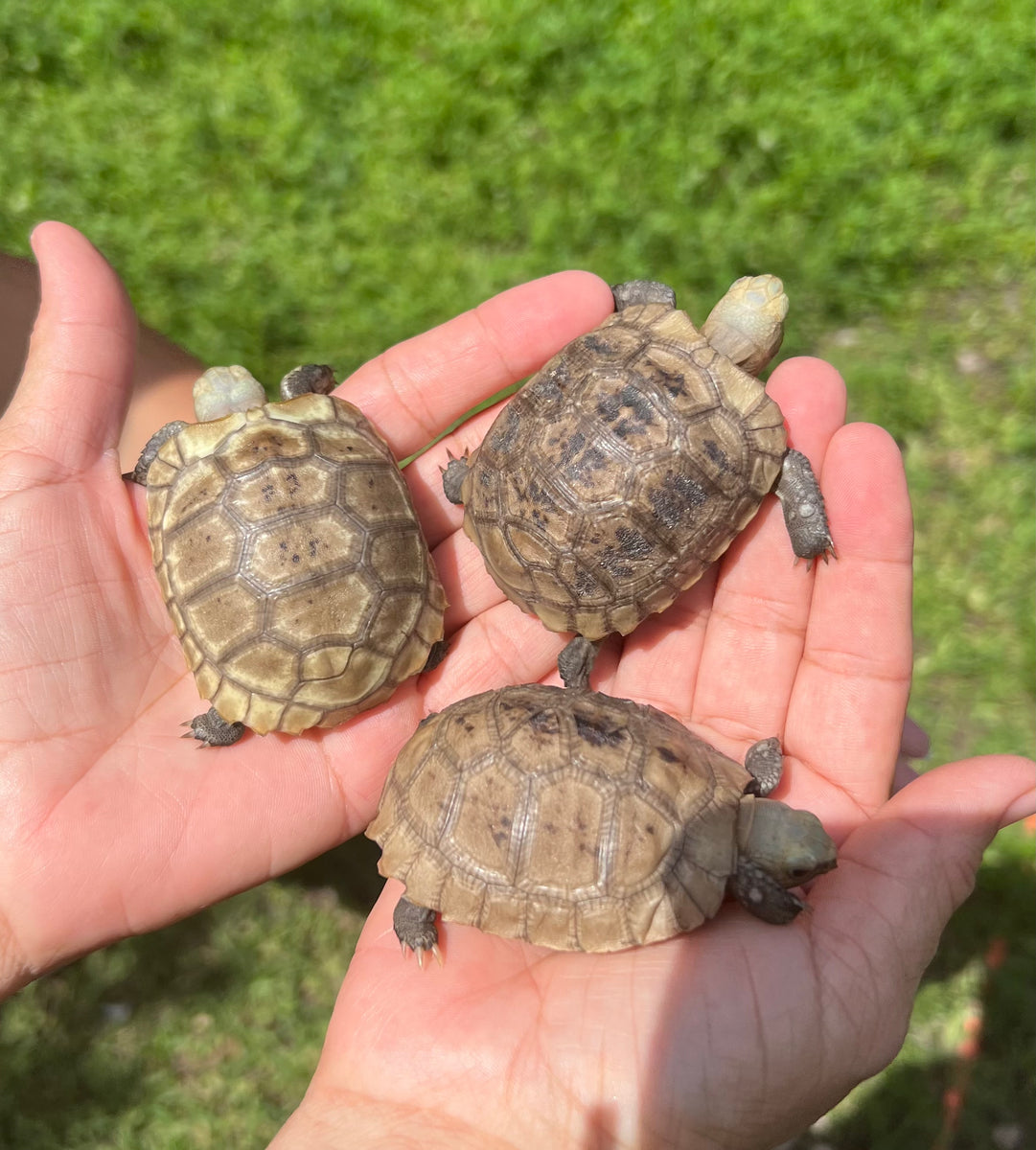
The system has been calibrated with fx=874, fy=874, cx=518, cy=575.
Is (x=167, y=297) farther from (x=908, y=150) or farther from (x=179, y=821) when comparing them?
(x=908, y=150)

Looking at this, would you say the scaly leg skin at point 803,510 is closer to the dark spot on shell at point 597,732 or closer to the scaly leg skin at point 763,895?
the dark spot on shell at point 597,732

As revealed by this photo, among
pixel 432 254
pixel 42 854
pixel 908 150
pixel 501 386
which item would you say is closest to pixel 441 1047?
pixel 42 854

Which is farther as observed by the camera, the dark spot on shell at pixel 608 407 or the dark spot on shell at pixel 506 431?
the dark spot on shell at pixel 506 431

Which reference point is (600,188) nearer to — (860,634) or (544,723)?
(860,634)

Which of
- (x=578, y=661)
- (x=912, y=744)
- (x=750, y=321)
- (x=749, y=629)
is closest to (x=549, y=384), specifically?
(x=750, y=321)

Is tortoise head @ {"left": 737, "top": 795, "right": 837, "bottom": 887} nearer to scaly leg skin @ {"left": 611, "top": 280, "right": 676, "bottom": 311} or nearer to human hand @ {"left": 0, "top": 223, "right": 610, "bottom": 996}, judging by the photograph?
human hand @ {"left": 0, "top": 223, "right": 610, "bottom": 996}

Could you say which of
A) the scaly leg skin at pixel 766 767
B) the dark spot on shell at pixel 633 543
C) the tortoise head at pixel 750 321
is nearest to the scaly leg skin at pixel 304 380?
the dark spot on shell at pixel 633 543
